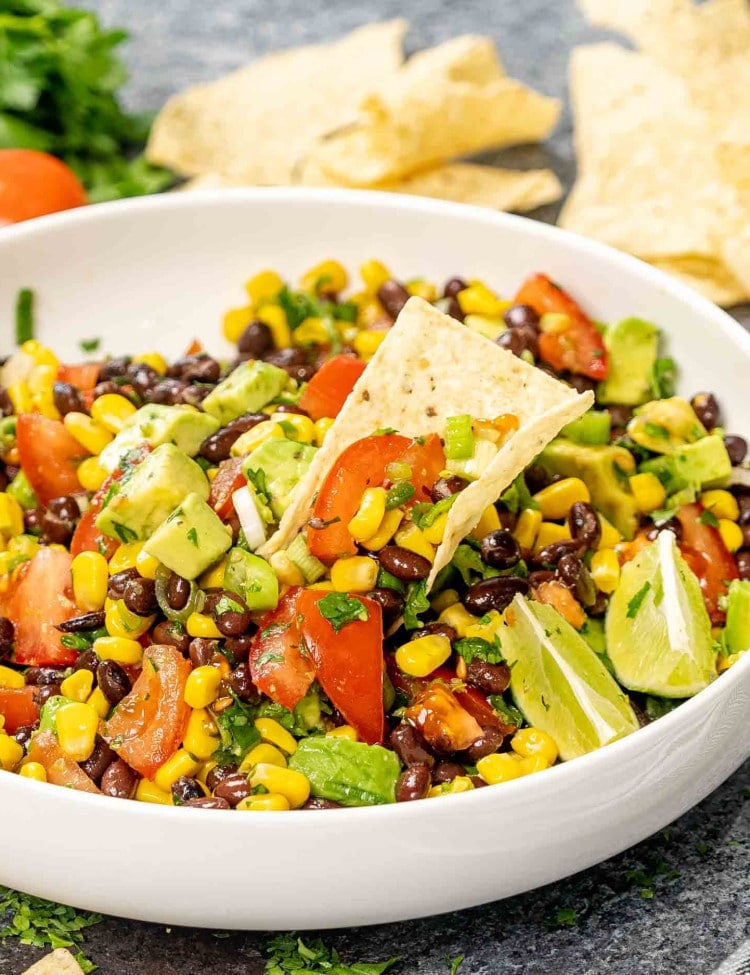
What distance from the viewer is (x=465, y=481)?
3381 mm

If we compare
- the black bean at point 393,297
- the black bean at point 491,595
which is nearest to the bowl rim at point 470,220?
the black bean at point 393,297

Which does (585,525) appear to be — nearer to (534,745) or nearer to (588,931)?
(534,745)

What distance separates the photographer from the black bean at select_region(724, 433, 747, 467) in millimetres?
3900

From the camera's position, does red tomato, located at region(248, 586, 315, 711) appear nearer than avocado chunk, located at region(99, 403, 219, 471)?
Yes

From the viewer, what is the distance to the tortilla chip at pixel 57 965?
9.78ft

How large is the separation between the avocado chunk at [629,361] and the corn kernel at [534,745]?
1454mm

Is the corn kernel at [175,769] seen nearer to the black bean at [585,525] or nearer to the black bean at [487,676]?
the black bean at [487,676]

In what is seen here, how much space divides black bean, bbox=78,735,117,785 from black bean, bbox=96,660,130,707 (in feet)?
0.41

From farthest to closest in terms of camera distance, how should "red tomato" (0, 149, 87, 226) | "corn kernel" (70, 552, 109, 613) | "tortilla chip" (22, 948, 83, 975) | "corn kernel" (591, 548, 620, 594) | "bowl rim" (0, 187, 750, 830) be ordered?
"red tomato" (0, 149, 87, 226) → "corn kernel" (591, 548, 620, 594) → "corn kernel" (70, 552, 109, 613) → "tortilla chip" (22, 948, 83, 975) → "bowl rim" (0, 187, 750, 830)

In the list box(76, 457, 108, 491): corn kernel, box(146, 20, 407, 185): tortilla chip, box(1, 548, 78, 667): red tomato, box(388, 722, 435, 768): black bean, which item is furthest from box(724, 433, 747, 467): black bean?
box(146, 20, 407, 185): tortilla chip

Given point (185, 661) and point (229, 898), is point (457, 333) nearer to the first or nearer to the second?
point (185, 661)

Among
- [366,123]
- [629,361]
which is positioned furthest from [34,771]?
[366,123]

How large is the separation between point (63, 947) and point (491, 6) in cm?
562

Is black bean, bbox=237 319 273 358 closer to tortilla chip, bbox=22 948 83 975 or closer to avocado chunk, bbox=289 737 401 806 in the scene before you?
avocado chunk, bbox=289 737 401 806
